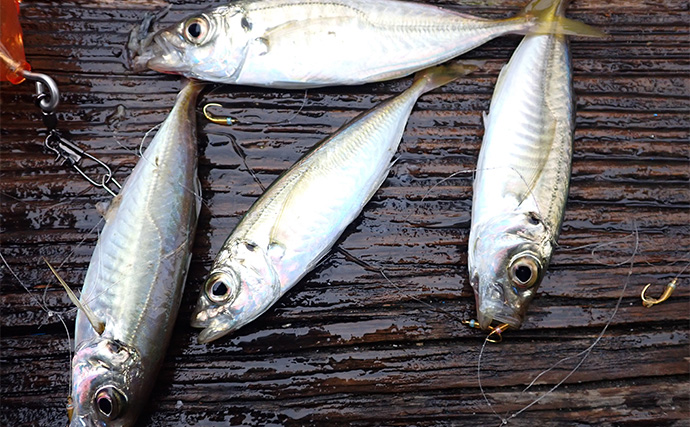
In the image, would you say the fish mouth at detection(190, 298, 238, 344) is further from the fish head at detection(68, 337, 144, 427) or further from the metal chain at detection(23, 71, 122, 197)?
the metal chain at detection(23, 71, 122, 197)

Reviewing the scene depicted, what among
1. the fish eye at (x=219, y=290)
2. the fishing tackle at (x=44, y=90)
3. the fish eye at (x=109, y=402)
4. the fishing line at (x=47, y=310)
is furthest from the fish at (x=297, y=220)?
the fishing tackle at (x=44, y=90)

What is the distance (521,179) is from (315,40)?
116cm

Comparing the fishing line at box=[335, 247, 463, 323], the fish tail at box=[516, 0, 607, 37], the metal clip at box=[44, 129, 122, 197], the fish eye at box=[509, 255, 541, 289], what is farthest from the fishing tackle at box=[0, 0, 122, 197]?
the fish tail at box=[516, 0, 607, 37]

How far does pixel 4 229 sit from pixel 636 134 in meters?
3.04

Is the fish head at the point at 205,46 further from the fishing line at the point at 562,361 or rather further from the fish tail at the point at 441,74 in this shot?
the fishing line at the point at 562,361

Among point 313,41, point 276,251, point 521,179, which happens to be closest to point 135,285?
point 276,251

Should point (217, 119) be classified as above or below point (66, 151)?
above

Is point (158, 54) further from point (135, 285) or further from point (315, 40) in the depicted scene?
point (135, 285)

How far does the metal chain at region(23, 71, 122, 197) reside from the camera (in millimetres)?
2152

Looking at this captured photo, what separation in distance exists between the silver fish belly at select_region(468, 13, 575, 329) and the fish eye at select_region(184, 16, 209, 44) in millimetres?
1418

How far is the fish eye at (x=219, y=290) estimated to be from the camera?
1.93 m

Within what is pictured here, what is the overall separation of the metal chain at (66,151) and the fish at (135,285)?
191mm

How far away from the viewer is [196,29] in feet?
7.23

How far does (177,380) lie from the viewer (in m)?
2.01
